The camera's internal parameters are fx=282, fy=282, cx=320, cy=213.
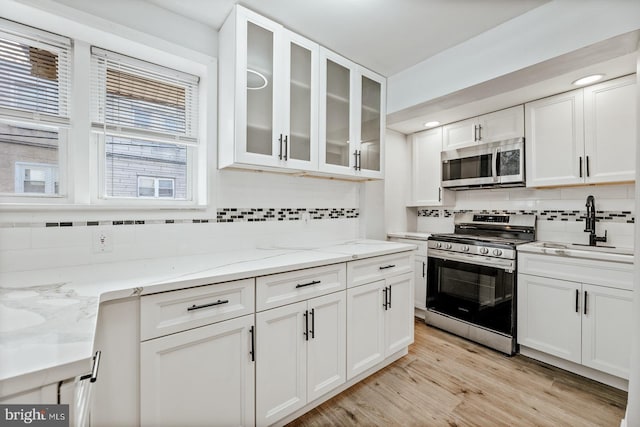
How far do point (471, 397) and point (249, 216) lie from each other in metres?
1.93

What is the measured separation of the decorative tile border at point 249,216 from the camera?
1453 millimetres

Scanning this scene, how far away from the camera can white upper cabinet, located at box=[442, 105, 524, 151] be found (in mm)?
2566

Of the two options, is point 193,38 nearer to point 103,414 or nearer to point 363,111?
point 363,111

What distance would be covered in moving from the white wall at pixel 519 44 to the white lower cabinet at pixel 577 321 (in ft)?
5.20

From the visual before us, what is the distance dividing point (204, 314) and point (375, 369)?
4.73 feet

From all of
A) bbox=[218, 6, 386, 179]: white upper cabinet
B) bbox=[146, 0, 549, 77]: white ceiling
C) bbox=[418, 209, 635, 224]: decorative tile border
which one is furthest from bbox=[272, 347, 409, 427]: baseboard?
bbox=[146, 0, 549, 77]: white ceiling

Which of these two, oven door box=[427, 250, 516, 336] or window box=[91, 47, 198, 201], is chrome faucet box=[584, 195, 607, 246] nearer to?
oven door box=[427, 250, 516, 336]

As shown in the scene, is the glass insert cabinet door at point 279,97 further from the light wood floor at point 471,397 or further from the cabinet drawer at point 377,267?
the light wood floor at point 471,397

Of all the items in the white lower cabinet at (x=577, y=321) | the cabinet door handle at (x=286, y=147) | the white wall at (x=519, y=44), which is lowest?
the white lower cabinet at (x=577, y=321)

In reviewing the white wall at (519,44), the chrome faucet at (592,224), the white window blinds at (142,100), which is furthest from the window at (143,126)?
the chrome faucet at (592,224)

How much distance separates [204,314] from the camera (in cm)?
126

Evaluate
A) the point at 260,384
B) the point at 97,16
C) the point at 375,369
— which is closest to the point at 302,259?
the point at 260,384

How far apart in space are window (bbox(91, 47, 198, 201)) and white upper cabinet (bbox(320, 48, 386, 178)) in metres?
0.94

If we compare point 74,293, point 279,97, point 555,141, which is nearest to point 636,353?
point 555,141
